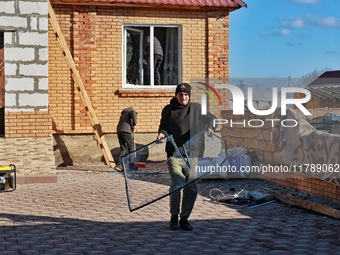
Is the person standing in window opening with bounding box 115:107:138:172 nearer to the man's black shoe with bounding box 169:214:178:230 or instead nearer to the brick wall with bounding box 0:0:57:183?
the brick wall with bounding box 0:0:57:183

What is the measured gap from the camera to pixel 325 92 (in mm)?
9375

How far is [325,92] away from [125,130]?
5.49 meters

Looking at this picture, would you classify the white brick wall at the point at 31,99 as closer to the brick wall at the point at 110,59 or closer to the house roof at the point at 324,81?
the brick wall at the point at 110,59

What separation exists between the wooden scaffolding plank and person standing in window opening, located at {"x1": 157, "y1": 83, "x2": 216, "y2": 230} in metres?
6.79

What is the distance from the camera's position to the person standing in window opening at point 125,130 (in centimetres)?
1240

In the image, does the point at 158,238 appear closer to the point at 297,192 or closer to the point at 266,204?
the point at 266,204

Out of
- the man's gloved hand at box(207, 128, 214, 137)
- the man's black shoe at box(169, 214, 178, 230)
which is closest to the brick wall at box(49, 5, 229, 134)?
the man's gloved hand at box(207, 128, 214, 137)

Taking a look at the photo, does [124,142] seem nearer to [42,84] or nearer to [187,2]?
[42,84]

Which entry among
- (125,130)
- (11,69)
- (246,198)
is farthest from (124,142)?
(246,198)

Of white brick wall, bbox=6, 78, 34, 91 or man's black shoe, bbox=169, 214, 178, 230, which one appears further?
white brick wall, bbox=6, 78, 34, 91

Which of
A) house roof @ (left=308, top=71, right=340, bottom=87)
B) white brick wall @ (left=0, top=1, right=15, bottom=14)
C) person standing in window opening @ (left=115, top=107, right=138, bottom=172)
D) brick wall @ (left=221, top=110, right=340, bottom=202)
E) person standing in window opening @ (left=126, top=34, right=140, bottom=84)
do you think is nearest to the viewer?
brick wall @ (left=221, top=110, right=340, bottom=202)

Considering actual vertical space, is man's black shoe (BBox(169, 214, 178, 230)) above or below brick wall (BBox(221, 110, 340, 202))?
below

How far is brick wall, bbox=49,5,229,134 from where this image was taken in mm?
13203

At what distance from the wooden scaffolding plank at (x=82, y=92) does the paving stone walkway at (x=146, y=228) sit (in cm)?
427
